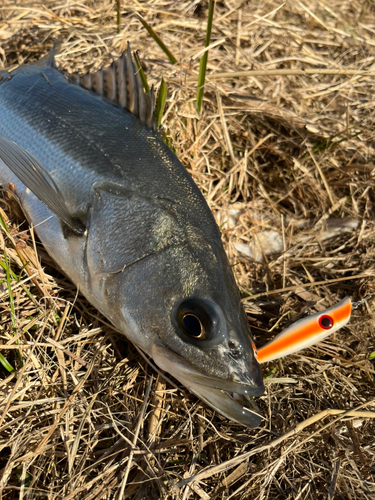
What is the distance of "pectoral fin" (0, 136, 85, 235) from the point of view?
228cm

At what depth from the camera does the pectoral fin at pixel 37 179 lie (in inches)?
89.8

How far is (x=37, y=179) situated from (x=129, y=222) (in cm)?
60

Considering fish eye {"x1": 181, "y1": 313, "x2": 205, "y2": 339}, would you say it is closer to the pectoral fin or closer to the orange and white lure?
the orange and white lure

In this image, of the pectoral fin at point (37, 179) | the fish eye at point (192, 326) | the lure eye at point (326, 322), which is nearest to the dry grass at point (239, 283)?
the lure eye at point (326, 322)

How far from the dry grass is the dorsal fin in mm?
671

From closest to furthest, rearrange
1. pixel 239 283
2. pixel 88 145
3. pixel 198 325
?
pixel 198 325, pixel 88 145, pixel 239 283

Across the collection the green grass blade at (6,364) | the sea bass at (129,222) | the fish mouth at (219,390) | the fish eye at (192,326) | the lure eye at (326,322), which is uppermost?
the sea bass at (129,222)

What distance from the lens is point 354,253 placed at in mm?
3121

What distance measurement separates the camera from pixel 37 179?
2.33 m

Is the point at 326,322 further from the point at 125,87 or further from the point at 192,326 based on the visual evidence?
Answer: the point at 125,87

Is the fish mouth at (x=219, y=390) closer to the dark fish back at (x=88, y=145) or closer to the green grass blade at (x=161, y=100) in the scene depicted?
the dark fish back at (x=88, y=145)

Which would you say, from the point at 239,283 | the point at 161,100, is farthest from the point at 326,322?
the point at 161,100

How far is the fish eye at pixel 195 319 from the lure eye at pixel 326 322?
0.84 meters

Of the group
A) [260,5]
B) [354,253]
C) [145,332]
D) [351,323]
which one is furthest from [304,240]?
[260,5]
